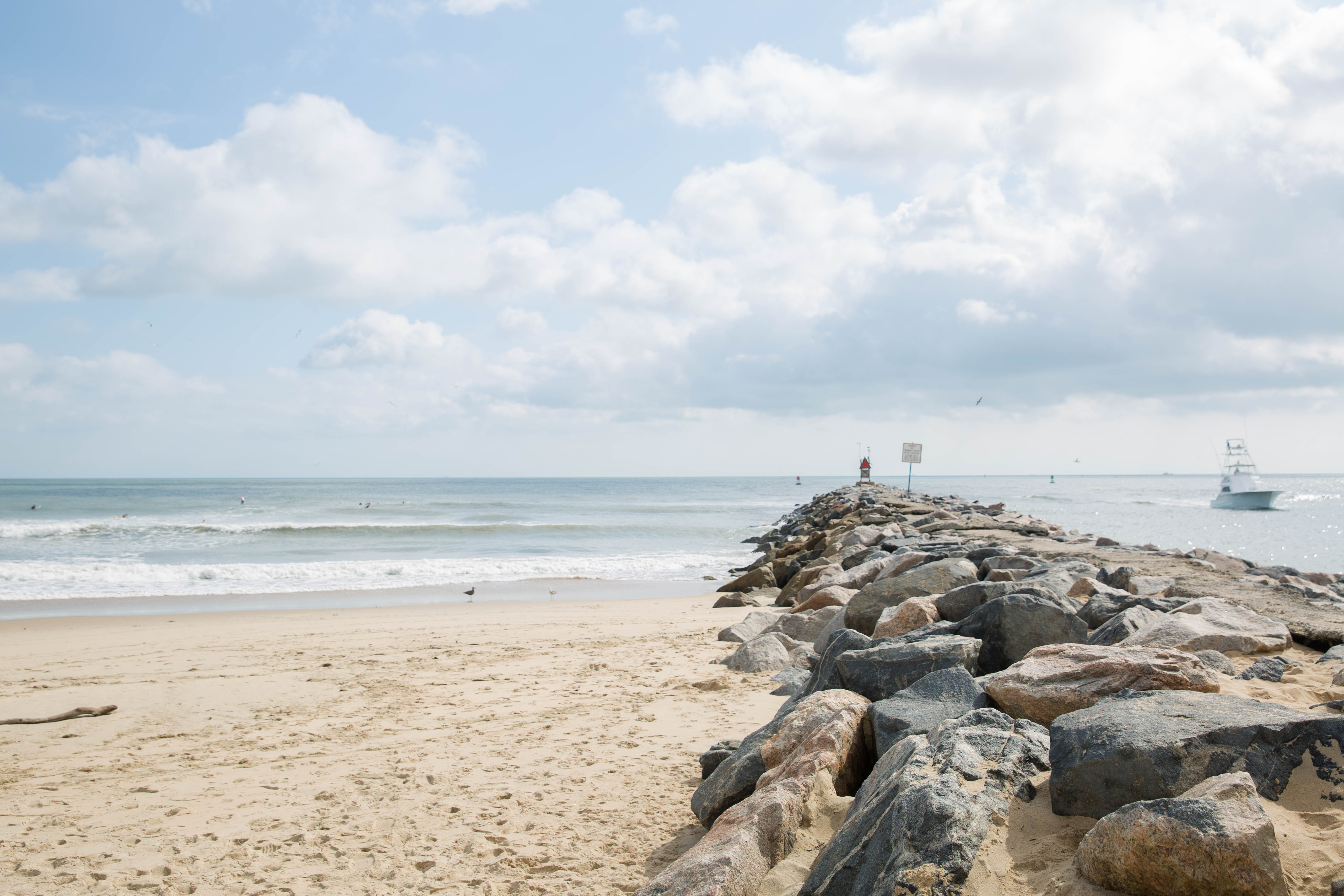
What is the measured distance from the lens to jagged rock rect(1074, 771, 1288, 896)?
5.93ft

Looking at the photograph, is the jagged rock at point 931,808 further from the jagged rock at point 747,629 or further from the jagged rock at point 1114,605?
the jagged rock at point 747,629

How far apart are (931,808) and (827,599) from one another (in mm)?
6035

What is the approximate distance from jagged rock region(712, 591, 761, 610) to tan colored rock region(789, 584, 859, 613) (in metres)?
3.27

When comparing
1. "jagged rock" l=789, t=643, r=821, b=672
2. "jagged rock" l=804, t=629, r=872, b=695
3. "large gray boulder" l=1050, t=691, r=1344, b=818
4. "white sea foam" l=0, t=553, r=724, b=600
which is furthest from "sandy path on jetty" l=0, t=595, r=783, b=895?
"white sea foam" l=0, t=553, r=724, b=600

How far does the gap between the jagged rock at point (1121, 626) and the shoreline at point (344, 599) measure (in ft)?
30.6

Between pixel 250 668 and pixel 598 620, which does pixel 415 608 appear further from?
pixel 250 668

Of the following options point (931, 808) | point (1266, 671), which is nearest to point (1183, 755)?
point (931, 808)

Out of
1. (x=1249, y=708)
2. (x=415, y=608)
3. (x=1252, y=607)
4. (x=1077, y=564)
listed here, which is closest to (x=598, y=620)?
(x=415, y=608)

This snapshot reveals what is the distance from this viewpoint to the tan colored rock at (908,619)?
16.8 feet

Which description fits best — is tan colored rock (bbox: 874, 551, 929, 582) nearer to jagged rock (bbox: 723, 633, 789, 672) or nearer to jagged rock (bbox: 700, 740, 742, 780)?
jagged rock (bbox: 723, 633, 789, 672)

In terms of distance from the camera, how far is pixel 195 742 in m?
5.34

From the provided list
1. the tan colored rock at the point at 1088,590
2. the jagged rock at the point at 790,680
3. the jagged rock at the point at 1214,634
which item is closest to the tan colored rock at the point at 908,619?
the jagged rock at the point at 790,680

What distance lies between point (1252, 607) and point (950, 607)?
2.45 metres

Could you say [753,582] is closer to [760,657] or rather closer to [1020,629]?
[760,657]
